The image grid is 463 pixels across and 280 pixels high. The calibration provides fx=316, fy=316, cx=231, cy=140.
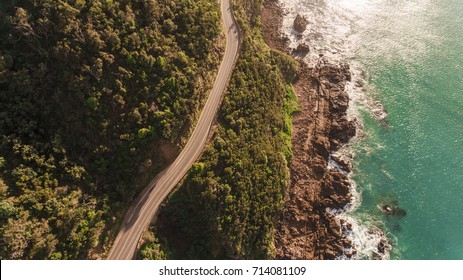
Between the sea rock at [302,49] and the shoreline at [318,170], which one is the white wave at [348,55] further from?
the sea rock at [302,49]

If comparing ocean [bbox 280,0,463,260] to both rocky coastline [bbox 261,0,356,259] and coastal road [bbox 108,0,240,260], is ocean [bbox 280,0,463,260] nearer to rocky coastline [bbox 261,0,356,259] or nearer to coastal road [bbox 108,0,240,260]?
rocky coastline [bbox 261,0,356,259]

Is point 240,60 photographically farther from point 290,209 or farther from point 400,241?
point 400,241

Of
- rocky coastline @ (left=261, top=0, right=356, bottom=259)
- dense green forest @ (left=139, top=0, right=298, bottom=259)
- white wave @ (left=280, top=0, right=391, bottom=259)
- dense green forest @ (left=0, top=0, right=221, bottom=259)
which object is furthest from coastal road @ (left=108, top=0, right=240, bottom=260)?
white wave @ (left=280, top=0, right=391, bottom=259)

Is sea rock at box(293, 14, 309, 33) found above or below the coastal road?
above

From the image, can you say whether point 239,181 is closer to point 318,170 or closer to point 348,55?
point 318,170

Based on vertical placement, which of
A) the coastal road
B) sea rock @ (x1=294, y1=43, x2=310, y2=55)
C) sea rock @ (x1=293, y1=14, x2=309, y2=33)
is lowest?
the coastal road

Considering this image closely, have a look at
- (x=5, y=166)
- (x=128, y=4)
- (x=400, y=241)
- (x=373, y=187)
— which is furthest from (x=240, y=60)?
(x=400, y=241)

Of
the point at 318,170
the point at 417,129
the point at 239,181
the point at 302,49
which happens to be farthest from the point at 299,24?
the point at 239,181
